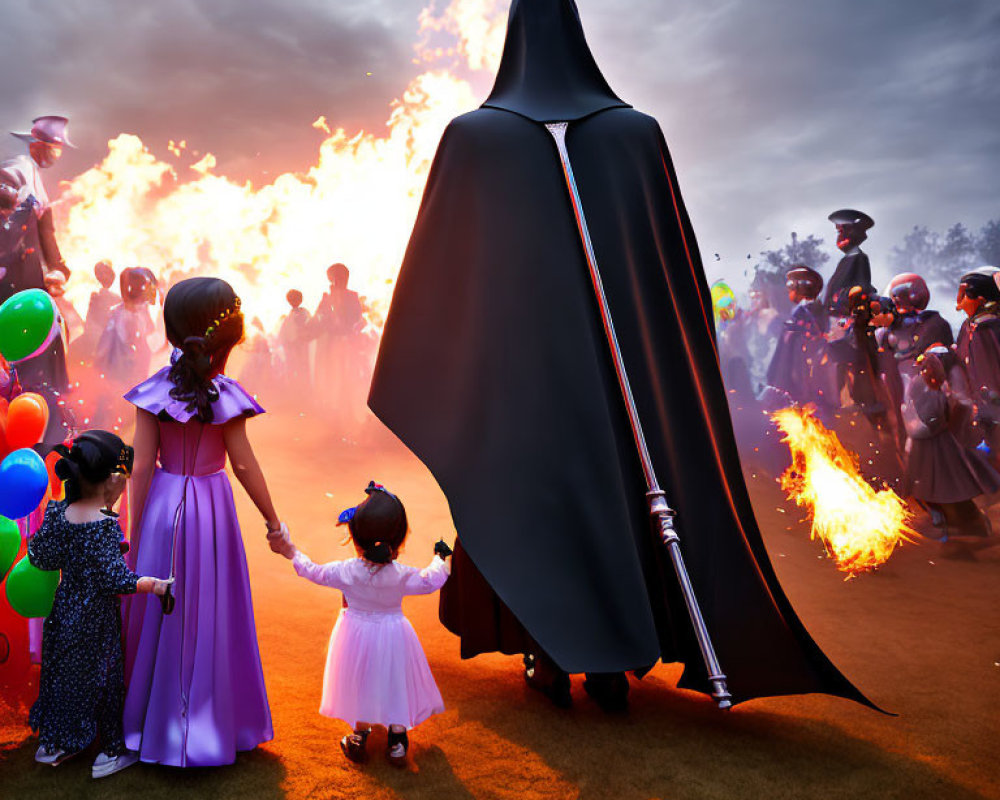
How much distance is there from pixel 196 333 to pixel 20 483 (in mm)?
1039

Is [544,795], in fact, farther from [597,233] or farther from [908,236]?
[908,236]

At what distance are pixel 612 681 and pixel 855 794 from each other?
923 millimetres

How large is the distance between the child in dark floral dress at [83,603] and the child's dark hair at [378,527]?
2.29ft

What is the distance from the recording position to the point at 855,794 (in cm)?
226

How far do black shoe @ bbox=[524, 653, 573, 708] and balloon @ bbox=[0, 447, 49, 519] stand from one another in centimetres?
216

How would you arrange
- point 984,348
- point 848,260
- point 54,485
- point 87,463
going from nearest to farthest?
point 87,463, point 54,485, point 984,348, point 848,260

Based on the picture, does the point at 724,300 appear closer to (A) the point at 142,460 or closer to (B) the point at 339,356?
(B) the point at 339,356

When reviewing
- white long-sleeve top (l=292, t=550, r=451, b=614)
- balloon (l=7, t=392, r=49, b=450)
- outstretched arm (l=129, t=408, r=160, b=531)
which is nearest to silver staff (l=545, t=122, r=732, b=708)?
white long-sleeve top (l=292, t=550, r=451, b=614)

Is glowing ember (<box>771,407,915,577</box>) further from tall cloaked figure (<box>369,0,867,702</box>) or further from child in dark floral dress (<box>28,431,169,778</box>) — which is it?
child in dark floral dress (<box>28,431,169,778</box>)

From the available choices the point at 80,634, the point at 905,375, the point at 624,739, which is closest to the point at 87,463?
the point at 80,634

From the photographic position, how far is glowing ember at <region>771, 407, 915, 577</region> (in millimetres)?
6203

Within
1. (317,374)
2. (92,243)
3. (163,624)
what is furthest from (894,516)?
(92,243)

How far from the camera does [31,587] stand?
2438 millimetres

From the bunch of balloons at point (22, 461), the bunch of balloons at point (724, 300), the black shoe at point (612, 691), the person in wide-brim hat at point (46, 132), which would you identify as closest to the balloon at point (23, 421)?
the bunch of balloons at point (22, 461)
